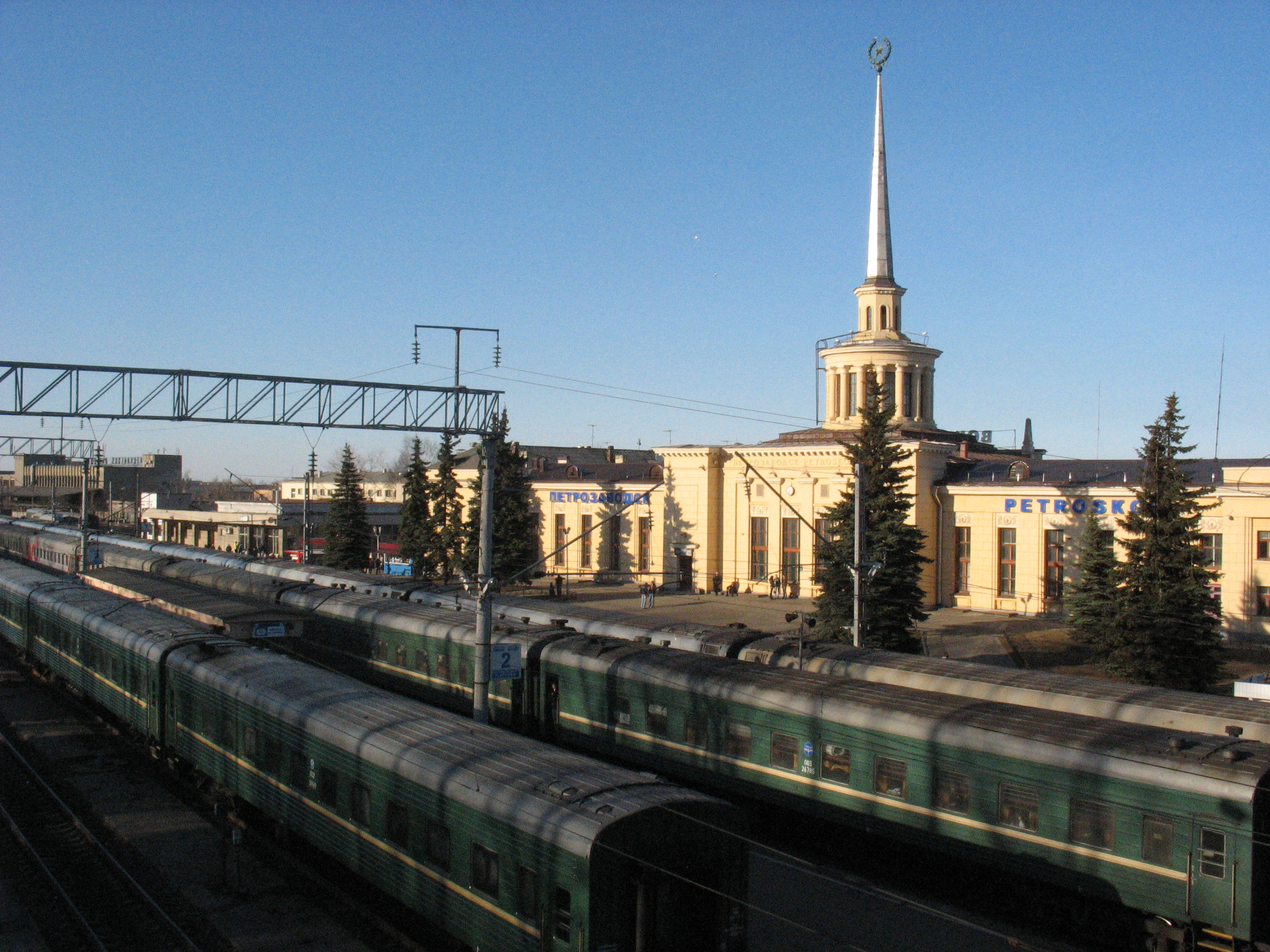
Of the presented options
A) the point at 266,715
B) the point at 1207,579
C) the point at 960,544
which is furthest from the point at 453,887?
the point at 960,544

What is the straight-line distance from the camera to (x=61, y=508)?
110500 mm

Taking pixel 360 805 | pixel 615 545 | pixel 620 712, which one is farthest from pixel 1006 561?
pixel 360 805

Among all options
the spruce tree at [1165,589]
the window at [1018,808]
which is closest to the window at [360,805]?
the window at [1018,808]

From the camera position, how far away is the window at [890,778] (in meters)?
13.8

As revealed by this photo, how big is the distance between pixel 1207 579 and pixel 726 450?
26.0 metres

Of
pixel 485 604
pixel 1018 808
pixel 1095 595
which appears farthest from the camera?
pixel 1095 595

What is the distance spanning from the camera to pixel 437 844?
36.5 ft

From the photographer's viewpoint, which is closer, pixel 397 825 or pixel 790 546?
pixel 397 825

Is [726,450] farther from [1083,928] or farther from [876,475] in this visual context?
[1083,928]

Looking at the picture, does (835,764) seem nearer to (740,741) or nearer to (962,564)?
(740,741)

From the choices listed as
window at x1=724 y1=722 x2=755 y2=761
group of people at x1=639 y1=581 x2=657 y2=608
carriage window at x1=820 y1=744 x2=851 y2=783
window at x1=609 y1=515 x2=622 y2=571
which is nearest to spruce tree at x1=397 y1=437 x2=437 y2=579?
window at x1=609 y1=515 x2=622 y2=571

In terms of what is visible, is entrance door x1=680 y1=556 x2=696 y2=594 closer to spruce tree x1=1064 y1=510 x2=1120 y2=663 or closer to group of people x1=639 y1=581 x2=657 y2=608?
group of people x1=639 y1=581 x2=657 y2=608

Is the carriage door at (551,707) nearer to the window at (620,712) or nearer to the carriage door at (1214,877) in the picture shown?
the window at (620,712)

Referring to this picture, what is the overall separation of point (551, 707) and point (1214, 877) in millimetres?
11703
